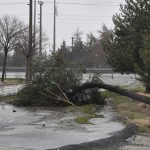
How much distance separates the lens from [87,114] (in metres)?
17.2

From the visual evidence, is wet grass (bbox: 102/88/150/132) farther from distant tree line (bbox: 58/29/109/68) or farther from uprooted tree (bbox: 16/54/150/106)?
distant tree line (bbox: 58/29/109/68)

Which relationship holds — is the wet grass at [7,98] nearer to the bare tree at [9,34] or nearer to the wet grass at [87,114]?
the wet grass at [87,114]

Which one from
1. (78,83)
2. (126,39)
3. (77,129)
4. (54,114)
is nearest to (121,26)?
(126,39)

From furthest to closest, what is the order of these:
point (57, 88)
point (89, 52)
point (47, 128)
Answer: point (89, 52) → point (57, 88) → point (47, 128)

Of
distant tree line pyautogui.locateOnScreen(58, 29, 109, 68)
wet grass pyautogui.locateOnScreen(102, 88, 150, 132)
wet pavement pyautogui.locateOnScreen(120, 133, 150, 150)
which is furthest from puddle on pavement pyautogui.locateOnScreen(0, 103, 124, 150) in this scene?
distant tree line pyautogui.locateOnScreen(58, 29, 109, 68)

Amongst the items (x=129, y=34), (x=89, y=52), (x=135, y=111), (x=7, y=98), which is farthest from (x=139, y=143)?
(x=89, y=52)

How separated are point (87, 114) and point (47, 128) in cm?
419

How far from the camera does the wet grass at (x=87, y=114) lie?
1497cm

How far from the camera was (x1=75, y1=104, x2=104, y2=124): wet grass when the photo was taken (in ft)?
49.1

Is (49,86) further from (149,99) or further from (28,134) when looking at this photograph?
(28,134)

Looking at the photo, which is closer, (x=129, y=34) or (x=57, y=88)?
(x=57, y=88)

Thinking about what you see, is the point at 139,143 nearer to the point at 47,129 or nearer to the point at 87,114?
the point at 47,129

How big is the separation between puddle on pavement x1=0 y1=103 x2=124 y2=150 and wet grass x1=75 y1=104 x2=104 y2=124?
7.5 inches

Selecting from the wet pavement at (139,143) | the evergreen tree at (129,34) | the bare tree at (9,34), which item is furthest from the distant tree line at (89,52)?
the wet pavement at (139,143)
